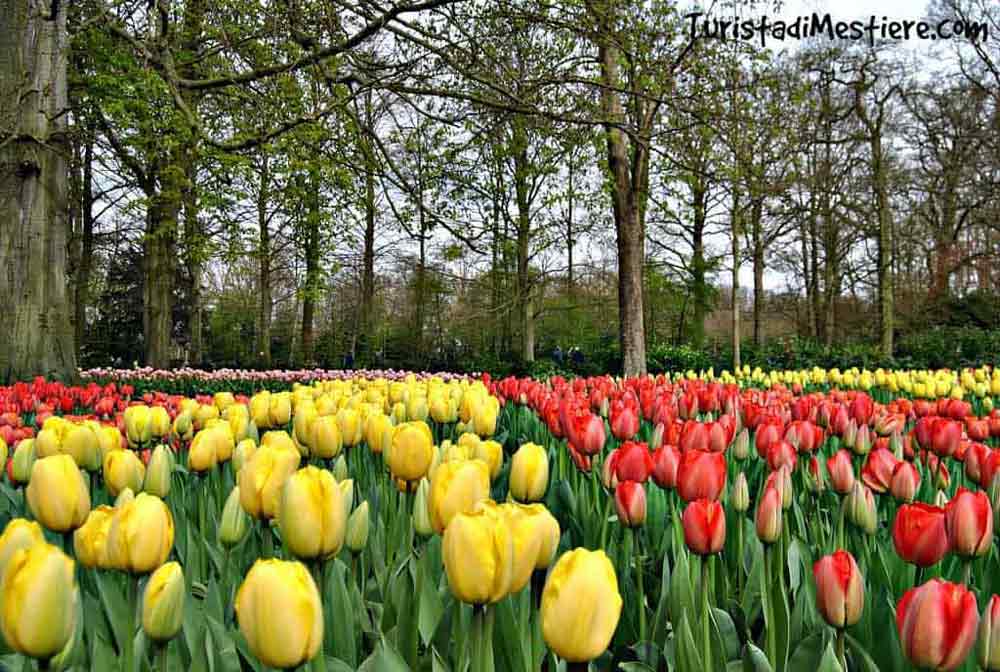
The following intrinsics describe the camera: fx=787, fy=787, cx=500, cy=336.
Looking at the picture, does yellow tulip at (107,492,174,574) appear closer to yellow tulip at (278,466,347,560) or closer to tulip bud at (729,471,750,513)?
yellow tulip at (278,466,347,560)

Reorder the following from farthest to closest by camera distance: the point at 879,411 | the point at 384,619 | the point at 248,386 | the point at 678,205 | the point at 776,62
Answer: the point at 678,205 < the point at 776,62 < the point at 248,386 < the point at 879,411 < the point at 384,619

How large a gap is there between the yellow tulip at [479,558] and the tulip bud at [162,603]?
1.03 ft

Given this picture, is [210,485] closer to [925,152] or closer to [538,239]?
[538,239]

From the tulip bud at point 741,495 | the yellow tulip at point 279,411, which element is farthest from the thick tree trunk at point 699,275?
the tulip bud at point 741,495

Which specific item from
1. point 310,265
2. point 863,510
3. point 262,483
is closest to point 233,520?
point 262,483

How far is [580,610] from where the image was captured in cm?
77

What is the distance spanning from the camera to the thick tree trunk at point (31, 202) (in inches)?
286

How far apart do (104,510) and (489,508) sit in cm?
61

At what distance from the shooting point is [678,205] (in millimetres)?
20125

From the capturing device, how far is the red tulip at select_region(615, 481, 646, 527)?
1.32 metres

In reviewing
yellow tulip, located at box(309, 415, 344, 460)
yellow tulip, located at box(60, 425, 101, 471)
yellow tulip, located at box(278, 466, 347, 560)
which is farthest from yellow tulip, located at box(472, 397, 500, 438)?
yellow tulip, located at box(278, 466, 347, 560)

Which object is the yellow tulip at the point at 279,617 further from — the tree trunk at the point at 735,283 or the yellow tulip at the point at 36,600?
the tree trunk at the point at 735,283

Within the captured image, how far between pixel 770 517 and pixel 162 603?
884 mm


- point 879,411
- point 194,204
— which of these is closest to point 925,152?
point 194,204
